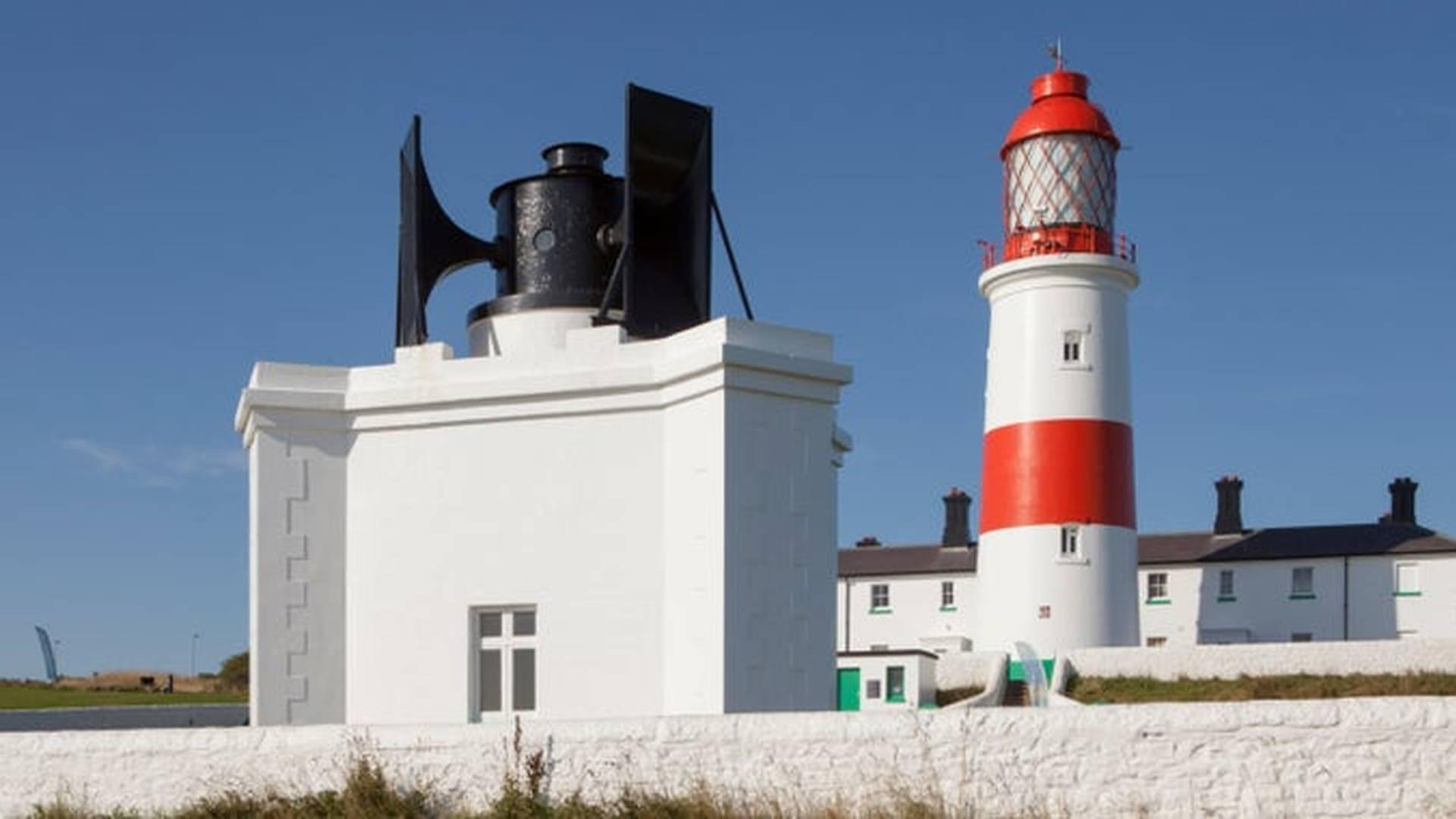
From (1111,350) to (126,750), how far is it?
73.0 feet

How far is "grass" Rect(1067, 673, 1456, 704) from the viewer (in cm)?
2805

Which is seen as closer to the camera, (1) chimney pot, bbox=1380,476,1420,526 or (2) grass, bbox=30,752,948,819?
(2) grass, bbox=30,752,948,819

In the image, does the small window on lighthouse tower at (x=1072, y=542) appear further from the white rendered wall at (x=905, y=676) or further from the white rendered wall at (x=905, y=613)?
the white rendered wall at (x=905, y=613)

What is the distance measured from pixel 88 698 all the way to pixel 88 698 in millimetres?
543

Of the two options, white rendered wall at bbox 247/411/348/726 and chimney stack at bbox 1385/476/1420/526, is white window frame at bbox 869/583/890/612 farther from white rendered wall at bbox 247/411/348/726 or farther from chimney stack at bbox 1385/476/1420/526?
white rendered wall at bbox 247/411/348/726

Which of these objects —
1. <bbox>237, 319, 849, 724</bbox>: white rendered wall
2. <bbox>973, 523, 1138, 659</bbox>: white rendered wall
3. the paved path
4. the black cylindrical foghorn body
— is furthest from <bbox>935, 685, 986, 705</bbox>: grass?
<bbox>237, 319, 849, 724</bbox>: white rendered wall

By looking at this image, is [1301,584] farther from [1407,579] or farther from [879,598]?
[879,598]

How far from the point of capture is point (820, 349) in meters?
12.7

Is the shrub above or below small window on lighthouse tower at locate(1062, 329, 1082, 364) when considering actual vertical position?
below

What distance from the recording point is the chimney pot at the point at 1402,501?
4406 cm

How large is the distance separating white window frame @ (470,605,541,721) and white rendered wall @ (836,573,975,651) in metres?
32.3

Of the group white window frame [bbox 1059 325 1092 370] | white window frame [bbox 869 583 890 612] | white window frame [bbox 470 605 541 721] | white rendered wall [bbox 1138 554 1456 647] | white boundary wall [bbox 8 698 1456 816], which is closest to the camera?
white boundary wall [bbox 8 698 1456 816]

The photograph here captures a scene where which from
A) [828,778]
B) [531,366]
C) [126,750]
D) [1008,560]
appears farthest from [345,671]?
[1008,560]

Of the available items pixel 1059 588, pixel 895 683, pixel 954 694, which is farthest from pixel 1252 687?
pixel 895 683
